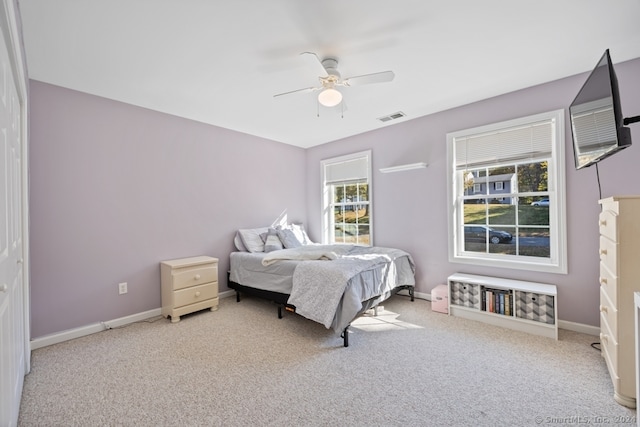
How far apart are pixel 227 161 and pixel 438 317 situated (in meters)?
3.44

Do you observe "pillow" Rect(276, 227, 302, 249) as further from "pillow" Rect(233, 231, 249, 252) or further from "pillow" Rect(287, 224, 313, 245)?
"pillow" Rect(233, 231, 249, 252)

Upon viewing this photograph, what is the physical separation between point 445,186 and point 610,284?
1874 mm

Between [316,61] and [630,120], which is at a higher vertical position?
[316,61]

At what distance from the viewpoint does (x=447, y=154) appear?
3430mm

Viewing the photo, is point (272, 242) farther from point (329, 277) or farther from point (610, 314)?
point (610, 314)

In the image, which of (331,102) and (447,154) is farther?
(447,154)

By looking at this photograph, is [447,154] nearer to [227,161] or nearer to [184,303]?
[227,161]

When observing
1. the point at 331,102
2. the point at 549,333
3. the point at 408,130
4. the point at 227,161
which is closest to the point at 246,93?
the point at 331,102

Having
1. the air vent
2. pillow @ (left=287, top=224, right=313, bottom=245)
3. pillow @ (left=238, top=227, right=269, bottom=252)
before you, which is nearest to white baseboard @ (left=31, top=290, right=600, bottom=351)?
pillow @ (left=238, top=227, right=269, bottom=252)

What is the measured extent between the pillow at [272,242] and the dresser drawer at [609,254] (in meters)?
3.30

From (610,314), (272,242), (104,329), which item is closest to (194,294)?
(104,329)

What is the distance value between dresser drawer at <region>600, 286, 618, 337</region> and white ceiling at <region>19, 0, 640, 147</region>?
1947mm

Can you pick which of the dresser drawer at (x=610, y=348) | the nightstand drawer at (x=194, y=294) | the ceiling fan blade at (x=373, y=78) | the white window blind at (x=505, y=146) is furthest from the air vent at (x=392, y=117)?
the nightstand drawer at (x=194, y=294)

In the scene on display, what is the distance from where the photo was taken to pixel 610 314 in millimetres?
1798
